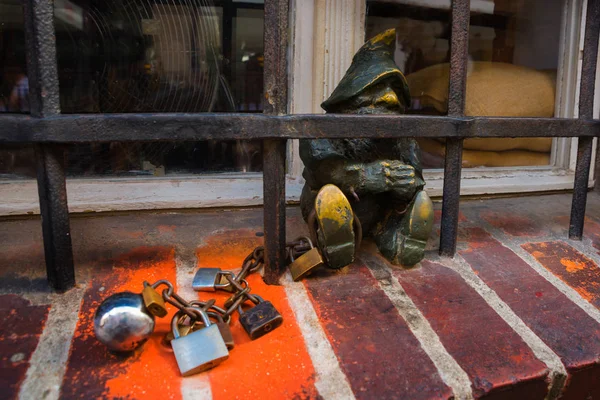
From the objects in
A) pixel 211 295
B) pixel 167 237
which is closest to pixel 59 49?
pixel 167 237

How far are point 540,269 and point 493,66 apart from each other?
0.84 m

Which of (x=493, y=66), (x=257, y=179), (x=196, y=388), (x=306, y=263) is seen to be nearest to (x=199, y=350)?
(x=196, y=388)

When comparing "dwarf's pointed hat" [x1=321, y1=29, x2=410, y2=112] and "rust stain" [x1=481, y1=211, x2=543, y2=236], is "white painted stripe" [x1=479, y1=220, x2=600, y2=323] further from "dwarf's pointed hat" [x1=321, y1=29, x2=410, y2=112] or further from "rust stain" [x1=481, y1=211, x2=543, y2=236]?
"dwarf's pointed hat" [x1=321, y1=29, x2=410, y2=112]

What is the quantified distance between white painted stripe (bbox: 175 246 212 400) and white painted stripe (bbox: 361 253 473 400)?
37cm

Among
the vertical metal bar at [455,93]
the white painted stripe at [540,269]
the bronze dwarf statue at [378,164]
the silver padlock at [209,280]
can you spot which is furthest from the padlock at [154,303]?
the white painted stripe at [540,269]

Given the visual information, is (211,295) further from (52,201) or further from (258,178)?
(258,178)

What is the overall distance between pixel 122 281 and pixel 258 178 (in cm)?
56

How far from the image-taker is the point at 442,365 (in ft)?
2.62

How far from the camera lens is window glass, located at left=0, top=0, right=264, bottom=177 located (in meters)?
1.27

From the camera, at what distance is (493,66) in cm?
166

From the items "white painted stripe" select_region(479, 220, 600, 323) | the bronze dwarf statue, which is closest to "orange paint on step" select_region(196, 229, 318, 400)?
the bronze dwarf statue

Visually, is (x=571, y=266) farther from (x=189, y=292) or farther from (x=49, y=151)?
(x=49, y=151)

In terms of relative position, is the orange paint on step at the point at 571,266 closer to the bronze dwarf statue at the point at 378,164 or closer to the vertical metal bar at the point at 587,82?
the vertical metal bar at the point at 587,82

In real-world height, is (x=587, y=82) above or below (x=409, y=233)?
above
